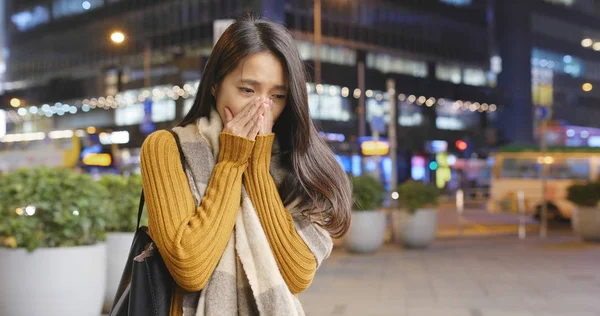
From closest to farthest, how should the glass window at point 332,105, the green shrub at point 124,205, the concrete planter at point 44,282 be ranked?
the concrete planter at point 44,282 → the green shrub at point 124,205 → the glass window at point 332,105

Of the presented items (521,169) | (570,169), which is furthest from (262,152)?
(521,169)

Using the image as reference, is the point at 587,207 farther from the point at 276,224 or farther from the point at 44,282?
the point at 276,224

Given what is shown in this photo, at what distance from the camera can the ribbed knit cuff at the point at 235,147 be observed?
1.91 metres

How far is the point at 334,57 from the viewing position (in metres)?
51.4

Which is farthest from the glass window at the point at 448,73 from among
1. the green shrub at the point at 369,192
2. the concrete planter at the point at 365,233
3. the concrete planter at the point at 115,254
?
the concrete planter at the point at 115,254

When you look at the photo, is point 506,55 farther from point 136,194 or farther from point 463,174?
point 136,194

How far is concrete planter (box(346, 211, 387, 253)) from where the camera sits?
15.0 m

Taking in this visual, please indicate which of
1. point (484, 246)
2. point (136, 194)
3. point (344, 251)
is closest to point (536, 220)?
point (484, 246)

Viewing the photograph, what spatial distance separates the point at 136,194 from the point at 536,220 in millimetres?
20915

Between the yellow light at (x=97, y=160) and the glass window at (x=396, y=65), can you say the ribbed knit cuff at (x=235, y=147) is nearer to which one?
the yellow light at (x=97, y=160)

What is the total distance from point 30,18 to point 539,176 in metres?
54.9

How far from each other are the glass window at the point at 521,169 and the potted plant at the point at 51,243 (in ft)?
70.1

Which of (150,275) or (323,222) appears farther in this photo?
(323,222)

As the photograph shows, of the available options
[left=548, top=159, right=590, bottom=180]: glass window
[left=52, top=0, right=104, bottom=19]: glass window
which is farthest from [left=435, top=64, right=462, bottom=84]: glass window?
[left=548, top=159, right=590, bottom=180]: glass window
